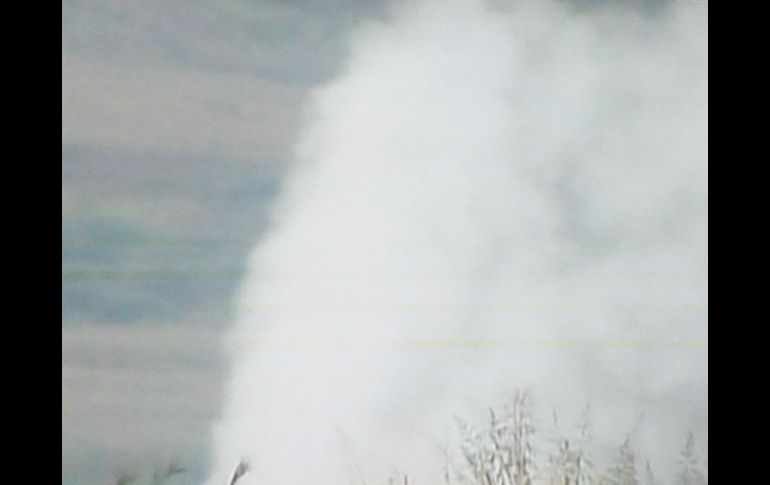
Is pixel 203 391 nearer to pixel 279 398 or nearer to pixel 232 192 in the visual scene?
pixel 279 398

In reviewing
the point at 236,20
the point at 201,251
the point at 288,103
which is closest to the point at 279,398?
the point at 201,251

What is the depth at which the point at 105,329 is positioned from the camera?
2111 mm

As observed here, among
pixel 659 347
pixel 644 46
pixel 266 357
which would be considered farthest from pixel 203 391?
pixel 644 46

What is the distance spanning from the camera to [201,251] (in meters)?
2.19

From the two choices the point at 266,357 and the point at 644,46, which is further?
the point at 644,46

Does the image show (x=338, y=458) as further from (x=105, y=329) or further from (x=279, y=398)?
(x=105, y=329)

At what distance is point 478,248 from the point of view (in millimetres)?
2285

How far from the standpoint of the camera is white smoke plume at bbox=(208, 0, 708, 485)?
7.24ft

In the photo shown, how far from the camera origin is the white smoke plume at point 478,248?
2.21 m

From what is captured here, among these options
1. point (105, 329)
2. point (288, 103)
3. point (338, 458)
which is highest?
point (288, 103)
